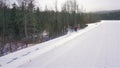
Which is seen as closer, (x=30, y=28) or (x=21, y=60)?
(x=21, y=60)

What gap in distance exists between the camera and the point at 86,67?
7.96 meters

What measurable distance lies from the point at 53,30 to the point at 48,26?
136 centimetres

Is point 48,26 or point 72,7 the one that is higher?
point 72,7

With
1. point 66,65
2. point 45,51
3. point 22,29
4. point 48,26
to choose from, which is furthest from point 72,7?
point 66,65

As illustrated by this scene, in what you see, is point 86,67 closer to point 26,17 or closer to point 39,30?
point 26,17

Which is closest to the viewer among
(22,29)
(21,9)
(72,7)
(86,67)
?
(86,67)

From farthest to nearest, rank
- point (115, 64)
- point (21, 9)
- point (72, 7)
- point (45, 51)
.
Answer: point (72, 7) < point (21, 9) < point (45, 51) < point (115, 64)

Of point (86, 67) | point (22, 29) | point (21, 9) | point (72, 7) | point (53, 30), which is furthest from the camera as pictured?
point (72, 7)

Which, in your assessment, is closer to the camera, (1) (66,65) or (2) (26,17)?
(1) (66,65)

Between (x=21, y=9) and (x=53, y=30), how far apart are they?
754cm

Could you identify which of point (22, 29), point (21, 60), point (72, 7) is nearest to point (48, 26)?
point (22, 29)

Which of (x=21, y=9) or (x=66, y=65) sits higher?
(x=21, y=9)

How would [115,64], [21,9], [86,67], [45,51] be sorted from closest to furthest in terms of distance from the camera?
[86,67], [115,64], [45,51], [21,9]

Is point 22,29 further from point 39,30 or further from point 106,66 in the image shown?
point 106,66
